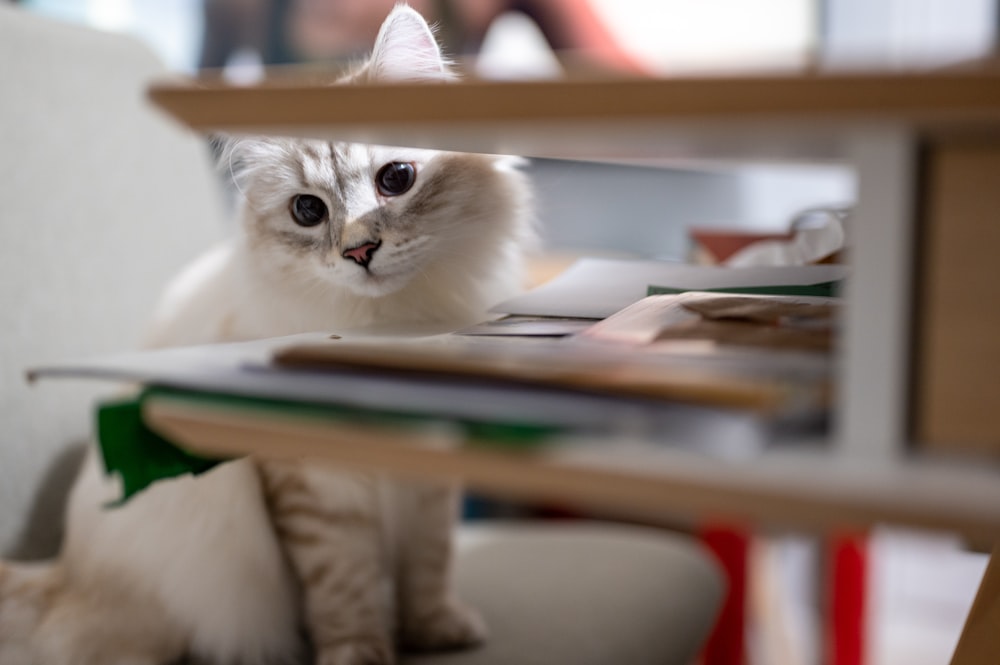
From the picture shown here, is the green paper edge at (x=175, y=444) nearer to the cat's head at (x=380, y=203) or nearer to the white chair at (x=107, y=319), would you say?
the cat's head at (x=380, y=203)

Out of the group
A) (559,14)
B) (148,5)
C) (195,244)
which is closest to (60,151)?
(195,244)

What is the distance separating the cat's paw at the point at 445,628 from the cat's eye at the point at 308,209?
0.50 metres

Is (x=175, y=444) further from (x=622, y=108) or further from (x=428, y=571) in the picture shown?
(x=428, y=571)

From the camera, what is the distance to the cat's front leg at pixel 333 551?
40.5 inches

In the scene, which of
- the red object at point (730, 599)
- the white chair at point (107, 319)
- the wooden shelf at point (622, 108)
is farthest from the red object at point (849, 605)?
the wooden shelf at point (622, 108)

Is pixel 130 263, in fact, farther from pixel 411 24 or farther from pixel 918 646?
pixel 918 646

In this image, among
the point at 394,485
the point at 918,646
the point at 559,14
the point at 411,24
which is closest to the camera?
the point at 411,24

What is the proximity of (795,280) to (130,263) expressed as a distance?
0.97 metres

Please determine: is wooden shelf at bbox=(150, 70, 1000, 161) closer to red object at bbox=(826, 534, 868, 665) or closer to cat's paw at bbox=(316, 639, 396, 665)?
cat's paw at bbox=(316, 639, 396, 665)

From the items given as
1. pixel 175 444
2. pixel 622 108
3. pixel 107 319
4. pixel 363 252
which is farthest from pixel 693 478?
pixel 107 319

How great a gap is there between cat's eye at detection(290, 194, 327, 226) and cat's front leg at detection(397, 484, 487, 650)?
392 mm

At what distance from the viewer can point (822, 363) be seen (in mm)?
493

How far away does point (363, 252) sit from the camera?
830 mm

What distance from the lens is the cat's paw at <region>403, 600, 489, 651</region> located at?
3.37 feet
